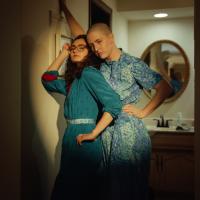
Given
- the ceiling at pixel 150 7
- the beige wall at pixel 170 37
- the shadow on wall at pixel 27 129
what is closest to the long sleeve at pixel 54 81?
the shadow on wall at pixel 27 129

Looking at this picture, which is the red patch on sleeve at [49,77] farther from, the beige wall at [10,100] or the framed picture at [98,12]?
the framed picture at [98,12]

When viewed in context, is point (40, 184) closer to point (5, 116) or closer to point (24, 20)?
point (5, 116)

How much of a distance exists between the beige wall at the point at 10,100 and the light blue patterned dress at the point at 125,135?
36 cm

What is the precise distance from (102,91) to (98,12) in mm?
725

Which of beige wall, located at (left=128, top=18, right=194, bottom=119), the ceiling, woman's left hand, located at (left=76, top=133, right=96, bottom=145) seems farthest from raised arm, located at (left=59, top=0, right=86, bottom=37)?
beige wall, located at (left=128, top=18, right=194, bottom=119)

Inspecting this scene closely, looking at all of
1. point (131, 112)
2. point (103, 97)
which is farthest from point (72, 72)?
point (131, 112)

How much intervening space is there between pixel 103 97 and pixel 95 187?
37 cm

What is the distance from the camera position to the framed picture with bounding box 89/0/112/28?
1.80 m

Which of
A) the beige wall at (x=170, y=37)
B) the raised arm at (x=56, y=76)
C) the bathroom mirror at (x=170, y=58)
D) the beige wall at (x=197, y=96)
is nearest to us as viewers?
the beige wall at (x=197, y=96)

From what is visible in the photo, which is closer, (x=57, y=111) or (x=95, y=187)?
(x=95, y=187)

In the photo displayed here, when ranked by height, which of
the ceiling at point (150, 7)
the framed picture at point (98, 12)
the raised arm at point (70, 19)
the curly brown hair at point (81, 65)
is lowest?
the curly brown hair at point (81, 65)

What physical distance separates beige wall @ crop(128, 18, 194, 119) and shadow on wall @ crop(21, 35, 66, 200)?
4.19 ft

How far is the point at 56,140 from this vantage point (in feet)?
5.27

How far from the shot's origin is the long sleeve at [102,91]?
126cm
